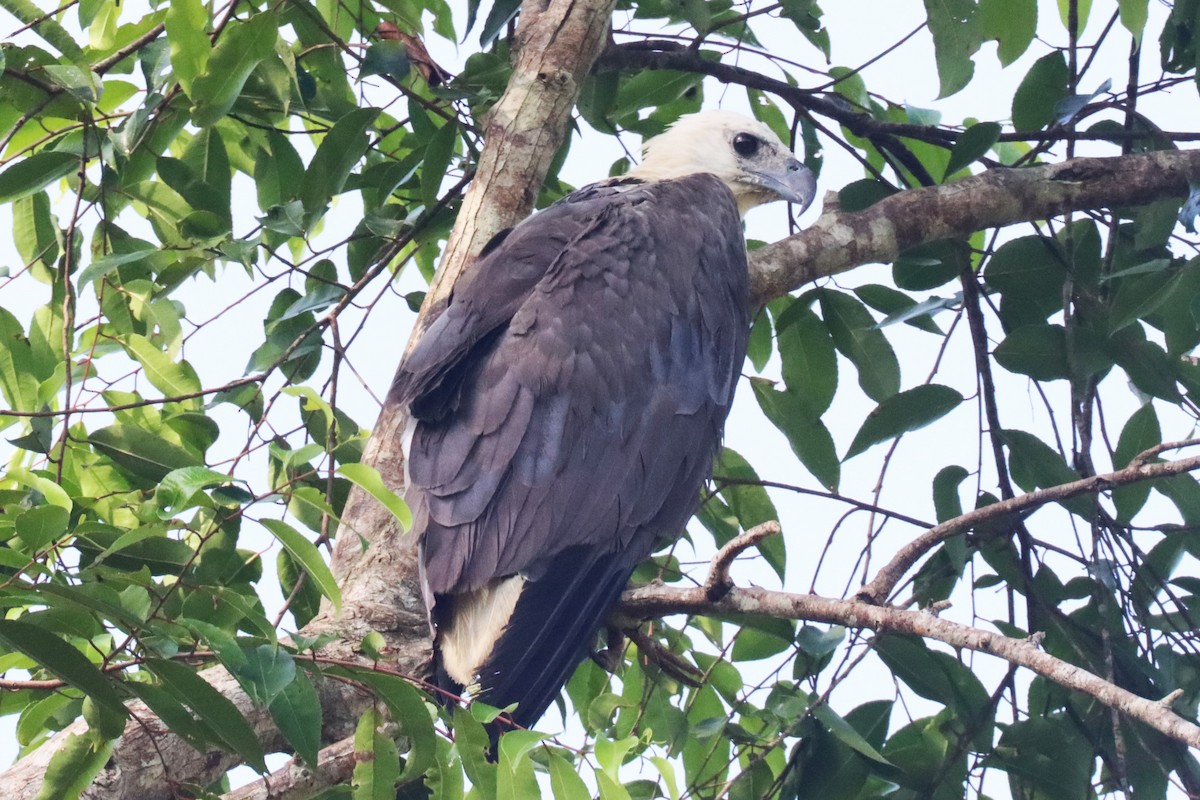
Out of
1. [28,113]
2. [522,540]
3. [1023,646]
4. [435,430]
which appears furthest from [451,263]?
[1023,646]

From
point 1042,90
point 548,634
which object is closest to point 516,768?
point 548,634

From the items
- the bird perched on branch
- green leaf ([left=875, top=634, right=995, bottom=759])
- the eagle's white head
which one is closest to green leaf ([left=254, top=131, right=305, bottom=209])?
the bird perched on branch

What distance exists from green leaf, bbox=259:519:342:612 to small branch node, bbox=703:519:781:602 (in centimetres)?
68

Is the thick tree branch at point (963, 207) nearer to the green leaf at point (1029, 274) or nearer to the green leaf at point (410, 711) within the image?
the green leaf at point (1029, 274)

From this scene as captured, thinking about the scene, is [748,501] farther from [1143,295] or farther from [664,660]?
[1143,295]

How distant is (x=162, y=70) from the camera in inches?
103

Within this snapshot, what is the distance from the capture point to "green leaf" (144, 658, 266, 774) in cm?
158

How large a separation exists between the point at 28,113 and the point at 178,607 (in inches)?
47.1

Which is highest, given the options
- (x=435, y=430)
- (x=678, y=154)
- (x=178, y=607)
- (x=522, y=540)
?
(x=678, y=154)

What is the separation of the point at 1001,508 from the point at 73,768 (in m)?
1.58

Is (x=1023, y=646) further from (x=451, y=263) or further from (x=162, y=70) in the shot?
(x=162, y=70)

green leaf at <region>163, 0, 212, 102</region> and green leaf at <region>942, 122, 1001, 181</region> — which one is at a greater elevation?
green leaf at <region>942, 122, 1001, 181</region>

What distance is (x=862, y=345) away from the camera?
320 centimetres

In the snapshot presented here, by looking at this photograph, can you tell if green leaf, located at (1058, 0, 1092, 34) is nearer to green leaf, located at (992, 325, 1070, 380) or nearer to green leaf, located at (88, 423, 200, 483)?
green leaf, located at (992, 325, 1070, 380)
